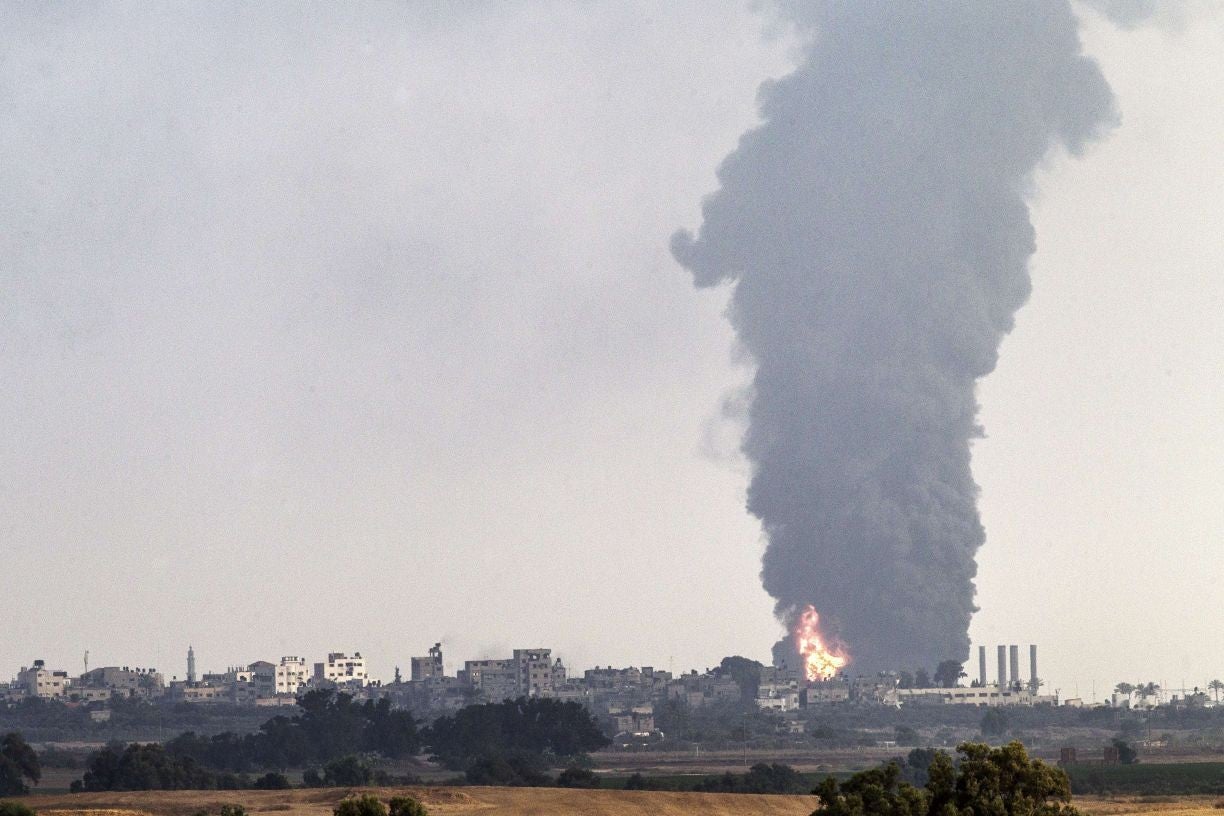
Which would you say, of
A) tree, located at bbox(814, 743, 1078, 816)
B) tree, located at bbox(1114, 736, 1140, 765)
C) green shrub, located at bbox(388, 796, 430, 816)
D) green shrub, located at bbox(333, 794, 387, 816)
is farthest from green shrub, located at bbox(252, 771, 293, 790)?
tree, located at bbox(814, 743, 1078, 816)

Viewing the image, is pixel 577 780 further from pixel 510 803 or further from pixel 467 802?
pixel 510 803

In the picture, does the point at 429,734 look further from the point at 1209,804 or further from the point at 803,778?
the point at 1209,804

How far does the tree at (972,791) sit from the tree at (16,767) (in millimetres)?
88327

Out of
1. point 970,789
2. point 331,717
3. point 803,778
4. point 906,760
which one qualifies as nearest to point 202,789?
point 803,778

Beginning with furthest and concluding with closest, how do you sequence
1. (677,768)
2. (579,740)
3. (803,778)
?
(579,740), (677,768), (803,778)

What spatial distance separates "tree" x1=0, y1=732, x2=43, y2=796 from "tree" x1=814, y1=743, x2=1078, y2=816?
8833 cm

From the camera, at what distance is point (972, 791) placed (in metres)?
60.2

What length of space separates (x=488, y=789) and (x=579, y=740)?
61666mm

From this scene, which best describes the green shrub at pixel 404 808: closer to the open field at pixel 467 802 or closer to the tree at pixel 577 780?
the open field at pixel 467 802

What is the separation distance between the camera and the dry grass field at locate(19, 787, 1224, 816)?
4040 inches

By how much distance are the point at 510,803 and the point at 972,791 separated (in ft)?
171

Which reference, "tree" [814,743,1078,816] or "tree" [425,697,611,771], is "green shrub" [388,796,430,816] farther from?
Result: "tree" [425,697,611,771]

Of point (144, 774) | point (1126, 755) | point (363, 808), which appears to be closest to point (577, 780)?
point (144, 774)

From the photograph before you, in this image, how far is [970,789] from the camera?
6028 centimetres
